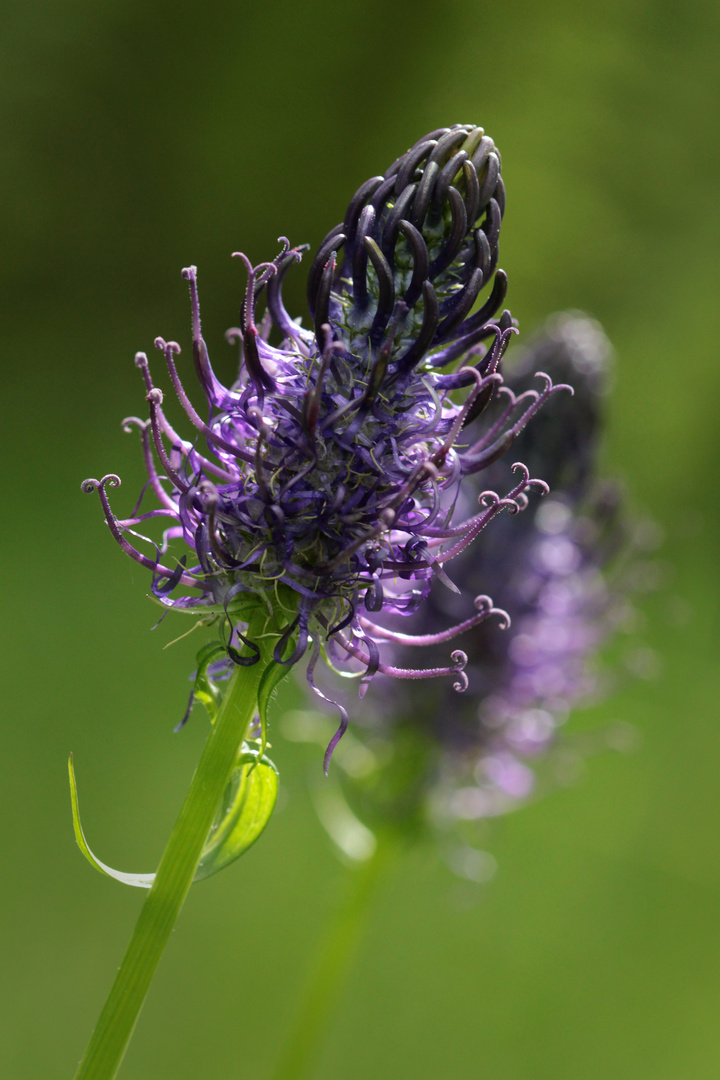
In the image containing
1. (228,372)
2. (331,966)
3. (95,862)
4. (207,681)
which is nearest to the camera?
(95,862)

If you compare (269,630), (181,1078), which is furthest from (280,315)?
(181,1078)

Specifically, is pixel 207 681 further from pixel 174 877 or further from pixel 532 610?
pixel 532 610

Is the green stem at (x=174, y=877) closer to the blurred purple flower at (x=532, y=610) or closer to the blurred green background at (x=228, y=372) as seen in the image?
the blurred purple flower at (x=532, y=610)

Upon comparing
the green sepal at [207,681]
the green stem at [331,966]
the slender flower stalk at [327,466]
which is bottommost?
the green stem at [331,966]

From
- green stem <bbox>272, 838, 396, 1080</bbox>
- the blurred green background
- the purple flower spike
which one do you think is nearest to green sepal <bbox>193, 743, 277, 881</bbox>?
the purple flower spike

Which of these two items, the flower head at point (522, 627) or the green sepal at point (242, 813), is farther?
the flower head at point (522, 627)

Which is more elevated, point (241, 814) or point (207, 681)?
point (207, 681)

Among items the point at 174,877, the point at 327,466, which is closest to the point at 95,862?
the point at 174,877

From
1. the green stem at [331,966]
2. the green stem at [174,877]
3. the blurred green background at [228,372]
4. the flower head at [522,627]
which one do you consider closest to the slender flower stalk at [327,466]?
the green stem at [174,877]
